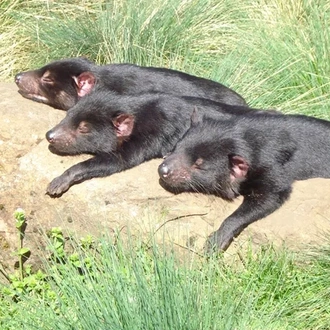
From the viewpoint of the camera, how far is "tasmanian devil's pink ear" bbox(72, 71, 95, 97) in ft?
20.5

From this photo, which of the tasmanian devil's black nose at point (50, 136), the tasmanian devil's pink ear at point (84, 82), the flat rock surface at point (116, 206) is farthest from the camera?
the tasmanian devil's pink ear at point (84, 82)

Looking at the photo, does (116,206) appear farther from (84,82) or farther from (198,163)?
(84,82)

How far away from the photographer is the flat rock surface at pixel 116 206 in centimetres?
498

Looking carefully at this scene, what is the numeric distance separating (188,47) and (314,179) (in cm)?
276

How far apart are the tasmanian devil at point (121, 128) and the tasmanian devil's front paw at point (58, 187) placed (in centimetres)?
4

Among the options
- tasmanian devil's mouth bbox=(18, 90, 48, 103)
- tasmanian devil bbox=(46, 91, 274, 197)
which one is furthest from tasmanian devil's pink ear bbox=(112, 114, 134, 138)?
tasmanian devil's mouth bbox=(18, 90, 48, 103)

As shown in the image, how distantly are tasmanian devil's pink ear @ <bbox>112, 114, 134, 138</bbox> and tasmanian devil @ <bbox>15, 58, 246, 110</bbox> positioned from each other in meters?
0.68

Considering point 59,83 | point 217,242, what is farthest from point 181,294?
point 59,83

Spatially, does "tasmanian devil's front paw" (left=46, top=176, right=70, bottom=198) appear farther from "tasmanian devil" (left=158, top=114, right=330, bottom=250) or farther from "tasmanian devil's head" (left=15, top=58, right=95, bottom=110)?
"tasmanian devil's head" (left=15, top=58, right=95, bottom=110)

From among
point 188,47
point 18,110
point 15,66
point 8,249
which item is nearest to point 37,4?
point 15,66

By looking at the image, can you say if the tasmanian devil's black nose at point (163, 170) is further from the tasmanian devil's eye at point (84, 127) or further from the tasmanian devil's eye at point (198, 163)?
the tasmanian devil's eye at point (84, 127)

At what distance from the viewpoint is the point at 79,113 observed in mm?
5582

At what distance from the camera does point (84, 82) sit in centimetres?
627

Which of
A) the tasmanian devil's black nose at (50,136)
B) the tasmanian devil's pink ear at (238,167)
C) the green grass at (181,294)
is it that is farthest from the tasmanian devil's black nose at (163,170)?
the tasmanian devil's black nose at (50,136)
